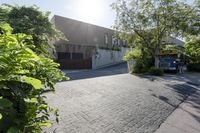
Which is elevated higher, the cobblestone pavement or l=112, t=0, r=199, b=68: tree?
l=112, t=0, r=199, b=68: tree

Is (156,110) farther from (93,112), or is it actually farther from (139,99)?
(93,112)

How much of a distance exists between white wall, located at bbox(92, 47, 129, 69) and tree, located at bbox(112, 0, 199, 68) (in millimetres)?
9959

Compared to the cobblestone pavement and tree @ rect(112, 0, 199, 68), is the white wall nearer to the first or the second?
tree @ rect(112, 0, 199, 68)

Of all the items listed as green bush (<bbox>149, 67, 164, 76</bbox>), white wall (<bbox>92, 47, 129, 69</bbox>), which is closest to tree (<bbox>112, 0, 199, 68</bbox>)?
green bush (<bbox>149, 67, 164, 76</bbox>)

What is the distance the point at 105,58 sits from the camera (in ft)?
102

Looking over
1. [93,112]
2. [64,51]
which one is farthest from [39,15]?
[64,51]

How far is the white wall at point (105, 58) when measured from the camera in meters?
28.8

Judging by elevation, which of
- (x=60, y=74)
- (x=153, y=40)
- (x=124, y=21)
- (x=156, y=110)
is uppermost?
(x=124, y=21)

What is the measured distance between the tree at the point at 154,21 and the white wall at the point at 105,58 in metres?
9.96

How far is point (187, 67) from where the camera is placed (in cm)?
2508

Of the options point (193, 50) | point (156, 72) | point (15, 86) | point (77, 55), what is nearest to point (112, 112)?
point (15, 86)

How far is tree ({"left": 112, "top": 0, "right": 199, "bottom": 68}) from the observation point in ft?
55.7

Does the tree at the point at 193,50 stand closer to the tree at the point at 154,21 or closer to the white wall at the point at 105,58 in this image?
the tree at the point at 154,21

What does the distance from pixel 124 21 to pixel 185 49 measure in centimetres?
1114
